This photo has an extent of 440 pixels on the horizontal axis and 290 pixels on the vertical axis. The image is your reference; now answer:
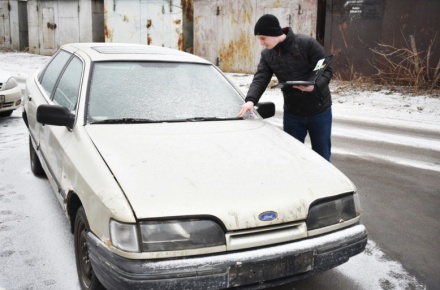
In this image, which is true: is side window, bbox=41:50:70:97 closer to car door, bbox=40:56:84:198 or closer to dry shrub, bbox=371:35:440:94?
car door, bbox=40:56:84:198

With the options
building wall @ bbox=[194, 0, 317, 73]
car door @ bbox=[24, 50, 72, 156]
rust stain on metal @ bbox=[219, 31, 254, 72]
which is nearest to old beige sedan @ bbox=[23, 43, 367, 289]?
car door @ bbox=[24, 50, 72, 156]

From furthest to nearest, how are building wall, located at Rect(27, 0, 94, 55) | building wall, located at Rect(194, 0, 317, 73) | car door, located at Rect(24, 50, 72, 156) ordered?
building wall, located at Rect(27, 0, 94, 55) → building wall, located at Rect(194, 0, 317, 73) → car door, located at Rect(24, 50, 72, 156)

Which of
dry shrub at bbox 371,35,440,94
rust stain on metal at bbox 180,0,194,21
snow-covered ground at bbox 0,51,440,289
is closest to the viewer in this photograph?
snow-covered ground at bbox 0,51,440,289

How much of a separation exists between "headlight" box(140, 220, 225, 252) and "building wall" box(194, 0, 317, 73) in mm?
10680

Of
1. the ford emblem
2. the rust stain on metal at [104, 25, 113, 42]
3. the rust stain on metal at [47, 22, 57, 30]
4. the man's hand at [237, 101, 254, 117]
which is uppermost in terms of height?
the rust stain on metal at [47, 22, 57, 30]

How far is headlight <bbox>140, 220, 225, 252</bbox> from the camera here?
2.30 metres

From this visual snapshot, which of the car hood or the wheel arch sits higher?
the car hood

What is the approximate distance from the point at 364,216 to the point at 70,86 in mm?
2774

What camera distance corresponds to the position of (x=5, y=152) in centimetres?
605

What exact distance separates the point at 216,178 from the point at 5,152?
437cm

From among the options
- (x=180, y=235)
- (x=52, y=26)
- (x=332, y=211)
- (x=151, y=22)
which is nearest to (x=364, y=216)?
(x=332, y=211)

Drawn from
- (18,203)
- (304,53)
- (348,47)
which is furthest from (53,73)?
(348,47)

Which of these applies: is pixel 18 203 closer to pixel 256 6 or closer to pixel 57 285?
pixel 57 285

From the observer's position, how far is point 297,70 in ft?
13.4
